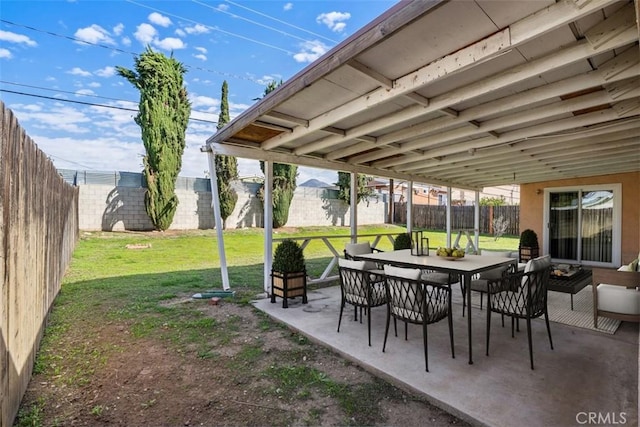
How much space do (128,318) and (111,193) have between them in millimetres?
9676

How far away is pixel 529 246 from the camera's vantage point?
820 cm

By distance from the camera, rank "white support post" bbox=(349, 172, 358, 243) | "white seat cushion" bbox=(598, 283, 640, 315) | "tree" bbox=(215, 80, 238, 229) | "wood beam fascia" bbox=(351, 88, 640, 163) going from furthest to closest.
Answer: "tree" bbox=(215, 80, 238, 229)
"white support post" bbox=(349, 172, 358, 243)
"white seat cushion" bbox=(598, 283, 640, 315)
"wood beam fascia" bbox=(351, 88, 640, 163)

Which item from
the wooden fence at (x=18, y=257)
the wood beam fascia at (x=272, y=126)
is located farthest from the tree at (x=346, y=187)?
the wooden fence at (x=18, y=257)

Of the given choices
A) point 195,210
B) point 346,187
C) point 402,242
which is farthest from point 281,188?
point 402,242

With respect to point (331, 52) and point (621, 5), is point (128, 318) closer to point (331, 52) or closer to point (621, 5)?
point (331, 52)

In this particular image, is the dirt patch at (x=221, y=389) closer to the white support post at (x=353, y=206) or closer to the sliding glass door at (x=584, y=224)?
the white support post at (x=353, y=206)

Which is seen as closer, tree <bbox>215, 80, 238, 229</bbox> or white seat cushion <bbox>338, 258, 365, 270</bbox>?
white seat cushion <bbox>338, 258, 365, 270</bbox>

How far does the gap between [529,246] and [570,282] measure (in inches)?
161

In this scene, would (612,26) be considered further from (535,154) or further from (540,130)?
(535,154)

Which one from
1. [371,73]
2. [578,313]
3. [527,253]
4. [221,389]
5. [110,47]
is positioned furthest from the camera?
[110,47]

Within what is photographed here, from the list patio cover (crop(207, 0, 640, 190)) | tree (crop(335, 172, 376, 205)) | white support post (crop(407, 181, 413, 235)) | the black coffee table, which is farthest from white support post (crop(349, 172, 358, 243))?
tree (crop(335, 172, 376, 205))

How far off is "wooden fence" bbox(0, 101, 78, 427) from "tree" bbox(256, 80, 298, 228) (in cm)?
1175

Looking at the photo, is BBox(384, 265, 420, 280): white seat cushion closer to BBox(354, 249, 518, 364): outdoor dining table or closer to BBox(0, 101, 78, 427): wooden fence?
BBox(354, 249, 518, 364): outdoor dining table

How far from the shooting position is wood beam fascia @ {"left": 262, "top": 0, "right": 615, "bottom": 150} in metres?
1.77
